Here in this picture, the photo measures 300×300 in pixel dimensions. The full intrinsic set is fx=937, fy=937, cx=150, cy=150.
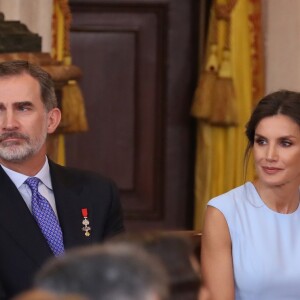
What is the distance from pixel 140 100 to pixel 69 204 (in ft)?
9.05

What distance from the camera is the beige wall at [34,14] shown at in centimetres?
458

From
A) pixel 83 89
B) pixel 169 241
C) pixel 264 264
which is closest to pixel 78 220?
pixel 264 264

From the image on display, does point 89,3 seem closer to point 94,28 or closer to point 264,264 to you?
point 94,28

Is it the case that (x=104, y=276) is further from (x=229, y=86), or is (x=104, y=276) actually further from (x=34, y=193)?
(x=229, y=86)

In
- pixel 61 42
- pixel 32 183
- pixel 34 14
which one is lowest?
pixel 32 183

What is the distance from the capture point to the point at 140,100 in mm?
5363

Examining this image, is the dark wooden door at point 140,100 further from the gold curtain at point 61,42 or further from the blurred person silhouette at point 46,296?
the blurred person silhouette at point 46,296

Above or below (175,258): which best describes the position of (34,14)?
above

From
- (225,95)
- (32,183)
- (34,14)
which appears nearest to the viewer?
(32,183)

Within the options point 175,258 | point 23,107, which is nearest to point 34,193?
point 23,107

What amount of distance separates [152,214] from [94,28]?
1108 millimetres

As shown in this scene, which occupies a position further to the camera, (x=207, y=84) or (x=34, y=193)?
(x=207, y=84)

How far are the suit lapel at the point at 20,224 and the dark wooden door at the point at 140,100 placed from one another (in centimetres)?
279

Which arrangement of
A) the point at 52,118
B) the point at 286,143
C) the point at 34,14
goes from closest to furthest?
the point at 52,118 < the point at 286,143 < the point at 34,14
